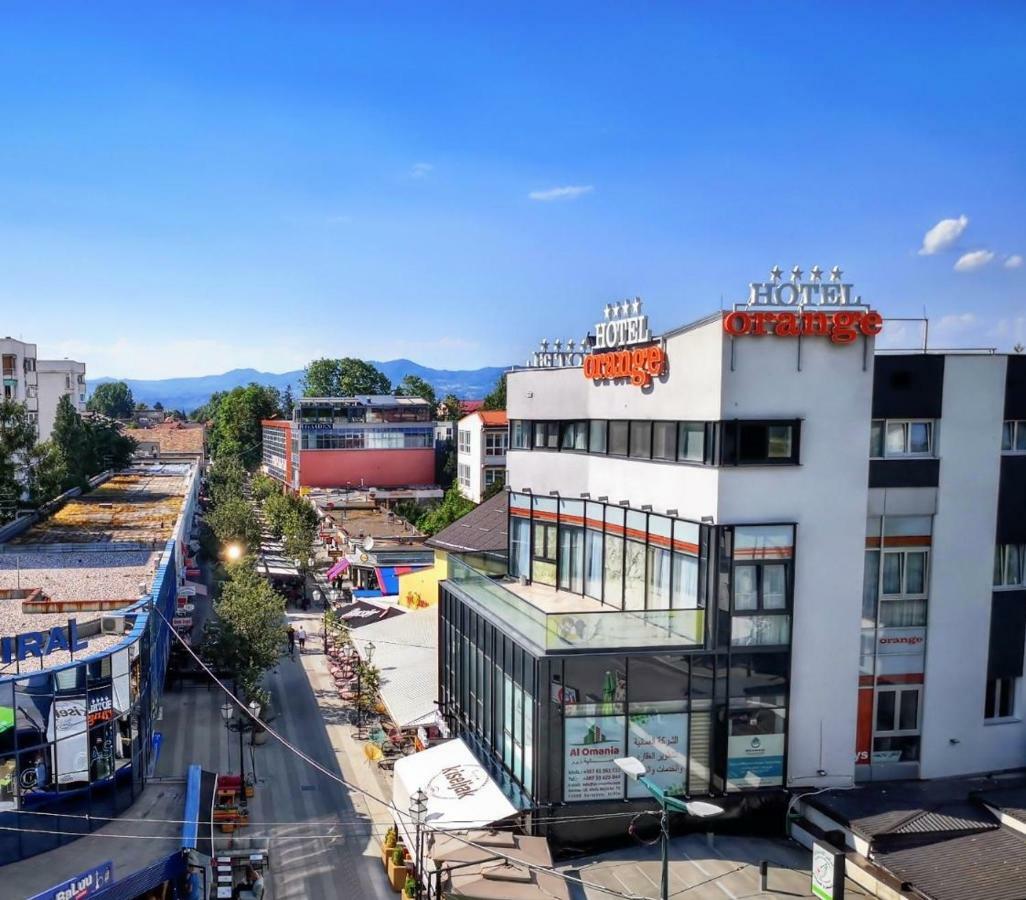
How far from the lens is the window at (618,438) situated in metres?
23.1

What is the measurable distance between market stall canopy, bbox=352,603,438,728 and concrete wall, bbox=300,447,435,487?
54802 mm

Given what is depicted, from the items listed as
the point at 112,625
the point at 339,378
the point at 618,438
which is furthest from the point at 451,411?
the point at 112,625

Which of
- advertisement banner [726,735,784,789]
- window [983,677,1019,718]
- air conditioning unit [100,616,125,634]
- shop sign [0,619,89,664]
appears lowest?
advertisement banner [726,735,784,789]

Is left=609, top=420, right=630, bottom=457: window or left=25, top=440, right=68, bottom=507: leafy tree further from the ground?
left=609, top=420, right=630, bottom=457: window

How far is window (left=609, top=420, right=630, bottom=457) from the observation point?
23.1 metres

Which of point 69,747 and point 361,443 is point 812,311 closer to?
point 69,747

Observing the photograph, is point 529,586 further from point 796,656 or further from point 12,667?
point 12,667

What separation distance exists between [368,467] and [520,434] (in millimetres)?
65351

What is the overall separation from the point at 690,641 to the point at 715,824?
14.1 feet

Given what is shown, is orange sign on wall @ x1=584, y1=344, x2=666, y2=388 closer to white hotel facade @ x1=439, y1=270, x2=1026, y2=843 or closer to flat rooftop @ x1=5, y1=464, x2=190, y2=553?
white hotel facade @ x1=439, y1=270, x2=1026, y2=843

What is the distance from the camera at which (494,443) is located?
250ft

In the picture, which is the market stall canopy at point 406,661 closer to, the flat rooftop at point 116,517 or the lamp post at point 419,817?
the lamp post at point 419,817

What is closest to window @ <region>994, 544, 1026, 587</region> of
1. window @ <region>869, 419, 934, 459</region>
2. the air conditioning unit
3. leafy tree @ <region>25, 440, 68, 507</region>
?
window @ <region>869, 419, 934, 459</region>

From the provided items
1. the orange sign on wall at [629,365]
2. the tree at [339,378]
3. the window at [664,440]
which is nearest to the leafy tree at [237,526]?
the orange sign on wall at [629,365]
